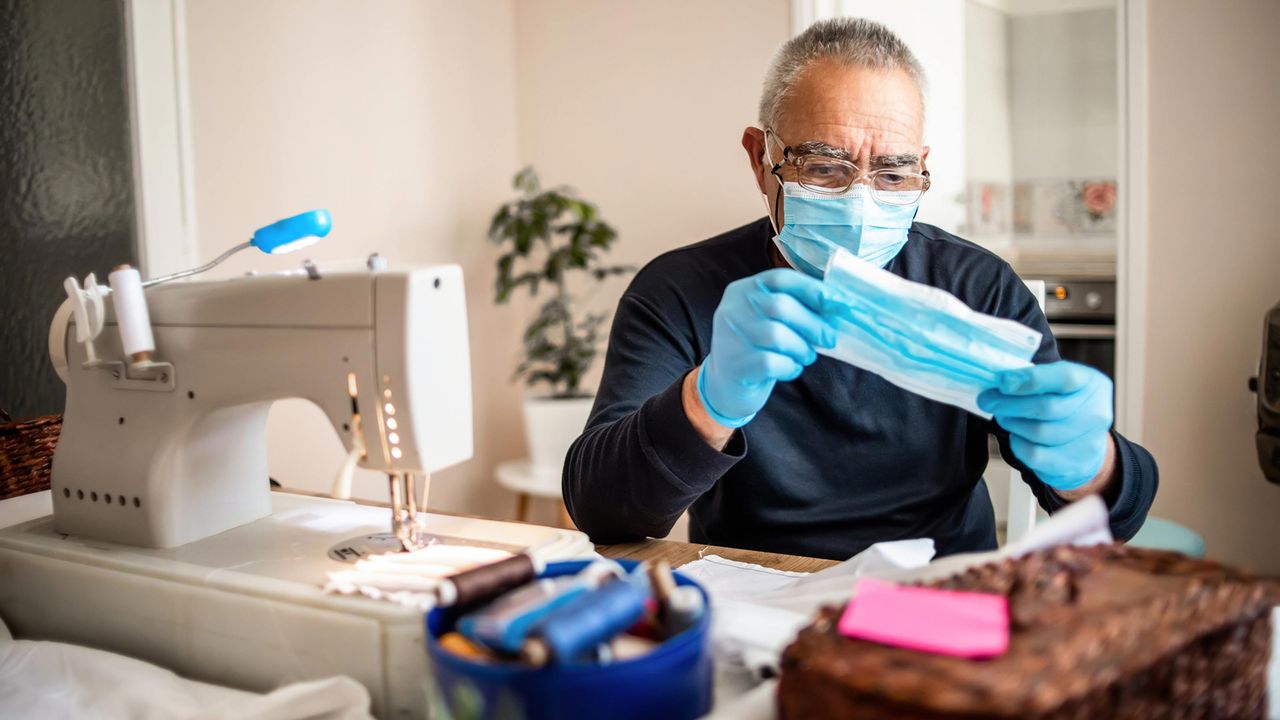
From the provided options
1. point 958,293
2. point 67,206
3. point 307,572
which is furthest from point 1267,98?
point 67,206

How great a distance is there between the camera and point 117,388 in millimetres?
1082

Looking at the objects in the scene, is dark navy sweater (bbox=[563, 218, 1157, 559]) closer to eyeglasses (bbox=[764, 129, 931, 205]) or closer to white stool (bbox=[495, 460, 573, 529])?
eyeglasses (bbox=[764, 129, 931, 205])

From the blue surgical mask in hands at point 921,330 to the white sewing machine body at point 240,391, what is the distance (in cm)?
36

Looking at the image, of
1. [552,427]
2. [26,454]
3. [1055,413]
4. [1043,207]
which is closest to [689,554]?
[1055,413]

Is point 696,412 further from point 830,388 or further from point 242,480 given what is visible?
point 242,480

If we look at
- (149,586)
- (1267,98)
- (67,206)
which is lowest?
(149,586)

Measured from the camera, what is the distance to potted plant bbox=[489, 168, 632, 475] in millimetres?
3133

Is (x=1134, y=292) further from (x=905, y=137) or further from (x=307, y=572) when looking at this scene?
(x=307, y=572)

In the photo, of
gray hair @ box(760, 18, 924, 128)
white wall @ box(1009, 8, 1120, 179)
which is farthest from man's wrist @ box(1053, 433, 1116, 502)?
white wall @ box(1009, 8, 1120, 179)

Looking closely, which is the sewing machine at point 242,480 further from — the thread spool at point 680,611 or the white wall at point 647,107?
the white wall at point 647,107

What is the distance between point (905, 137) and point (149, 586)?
42.3 inches

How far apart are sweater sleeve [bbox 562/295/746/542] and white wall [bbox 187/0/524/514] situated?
4.51ft

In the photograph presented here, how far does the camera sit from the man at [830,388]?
125 cm

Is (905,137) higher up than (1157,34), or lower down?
lower down
